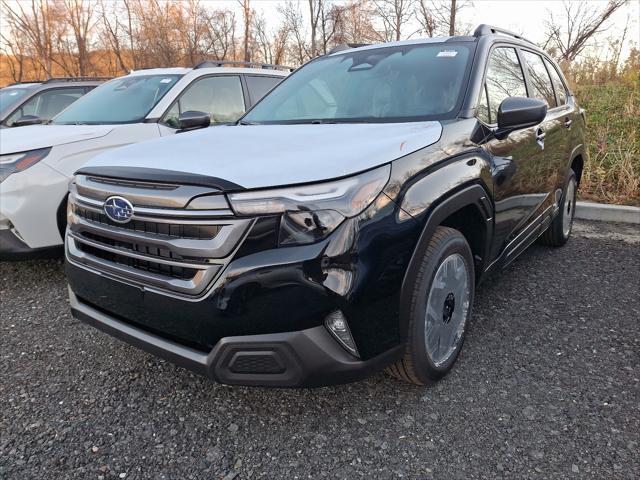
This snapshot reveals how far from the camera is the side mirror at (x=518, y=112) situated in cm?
245

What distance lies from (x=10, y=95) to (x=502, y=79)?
726 cm

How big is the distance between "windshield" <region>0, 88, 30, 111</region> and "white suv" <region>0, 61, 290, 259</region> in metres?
2.81

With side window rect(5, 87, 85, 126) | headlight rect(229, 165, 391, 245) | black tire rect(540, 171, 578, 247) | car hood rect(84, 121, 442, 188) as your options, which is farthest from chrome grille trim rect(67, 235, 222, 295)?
side window rect(5, 87, 85, 126)

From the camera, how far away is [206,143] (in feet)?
7.25

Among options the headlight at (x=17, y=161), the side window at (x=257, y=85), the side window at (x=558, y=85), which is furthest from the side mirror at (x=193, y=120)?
the side window at (x=558, y=85)

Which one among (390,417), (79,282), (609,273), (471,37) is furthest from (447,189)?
(609,273)

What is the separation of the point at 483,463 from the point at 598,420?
623 millimetres

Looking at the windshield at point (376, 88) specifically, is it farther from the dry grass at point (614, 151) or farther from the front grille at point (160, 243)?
the dry grass at point (614, 151)

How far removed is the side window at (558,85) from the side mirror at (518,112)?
1.79m

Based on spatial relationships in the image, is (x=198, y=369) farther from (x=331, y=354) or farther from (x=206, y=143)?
(x=206, y=143)

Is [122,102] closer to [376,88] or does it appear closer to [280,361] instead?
[376,88]

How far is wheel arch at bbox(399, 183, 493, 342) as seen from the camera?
6.23ft

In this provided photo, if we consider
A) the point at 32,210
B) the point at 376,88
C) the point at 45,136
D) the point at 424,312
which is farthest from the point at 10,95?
the point at 424,312

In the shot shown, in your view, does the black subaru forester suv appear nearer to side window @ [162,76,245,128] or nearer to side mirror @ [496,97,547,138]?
side mirror @ [496,97,547,138]
